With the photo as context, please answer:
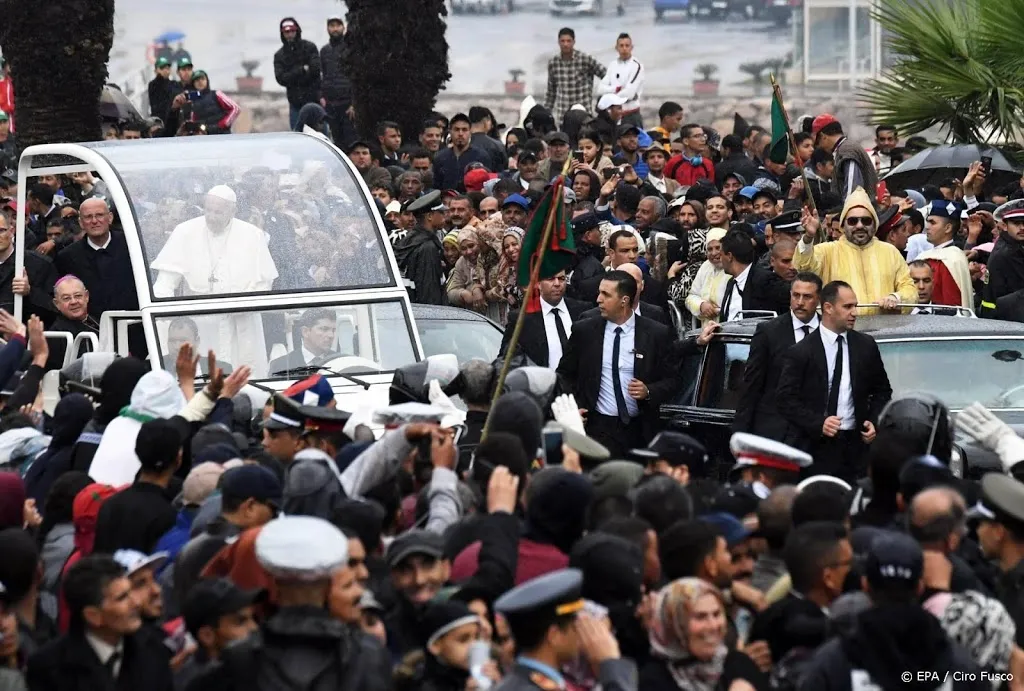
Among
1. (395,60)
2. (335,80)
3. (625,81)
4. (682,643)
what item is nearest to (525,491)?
(682,643)

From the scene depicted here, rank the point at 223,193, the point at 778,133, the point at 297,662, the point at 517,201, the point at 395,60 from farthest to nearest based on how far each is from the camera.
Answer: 1. the point at 395,60
2. the point at 517,201
3. the point at 778,133
4. the point at 223,193
5. the point at 297,662

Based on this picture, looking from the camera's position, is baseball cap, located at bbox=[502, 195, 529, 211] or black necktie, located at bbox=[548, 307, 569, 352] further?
baseball cap, located at bbox=[502, 195, 529, 211]

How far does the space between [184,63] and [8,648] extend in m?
20.0

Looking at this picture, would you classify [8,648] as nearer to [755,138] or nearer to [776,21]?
[755,138]

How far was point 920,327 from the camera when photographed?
12500 mm

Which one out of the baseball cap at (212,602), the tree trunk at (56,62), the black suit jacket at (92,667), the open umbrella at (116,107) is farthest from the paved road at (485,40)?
the baseball cap at (212,602)

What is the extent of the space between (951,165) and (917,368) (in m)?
6.75

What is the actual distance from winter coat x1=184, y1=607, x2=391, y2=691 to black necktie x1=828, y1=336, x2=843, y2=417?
566 centimetres

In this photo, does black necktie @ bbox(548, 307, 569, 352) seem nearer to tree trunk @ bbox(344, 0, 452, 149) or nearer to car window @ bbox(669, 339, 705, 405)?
car window @ bbox(669, 339, 705, 405)

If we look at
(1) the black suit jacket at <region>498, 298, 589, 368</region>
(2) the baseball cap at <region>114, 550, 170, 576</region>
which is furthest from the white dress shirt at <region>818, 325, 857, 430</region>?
(2) the baseball cap at <region>114, 550, 170, 576</region>

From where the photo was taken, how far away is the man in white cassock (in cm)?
1266

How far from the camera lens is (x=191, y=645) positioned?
7.12 m

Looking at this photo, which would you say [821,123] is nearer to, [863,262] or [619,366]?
[863,262]

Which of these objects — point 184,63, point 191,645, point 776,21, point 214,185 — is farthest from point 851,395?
point 776,21
